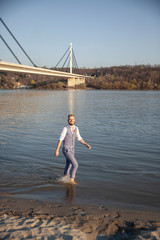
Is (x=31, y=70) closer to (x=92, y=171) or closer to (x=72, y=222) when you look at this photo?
(x=92, y=171)

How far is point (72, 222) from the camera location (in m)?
3.75

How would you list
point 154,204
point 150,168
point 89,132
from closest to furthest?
point 154,204, point 150,168, point 89,132

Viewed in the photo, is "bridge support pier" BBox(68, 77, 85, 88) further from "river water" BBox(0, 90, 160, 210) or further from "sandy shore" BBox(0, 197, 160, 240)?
"sandy shore" BBox(0, 197, 160, 240)

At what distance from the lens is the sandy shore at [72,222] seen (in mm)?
3383

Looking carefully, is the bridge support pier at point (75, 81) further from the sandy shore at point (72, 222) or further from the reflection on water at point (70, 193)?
the sandy shore at point (72, 222)

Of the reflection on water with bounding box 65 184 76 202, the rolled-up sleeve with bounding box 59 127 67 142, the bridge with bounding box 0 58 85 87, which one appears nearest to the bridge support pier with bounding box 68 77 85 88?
the bridge with bounding box 0 58 85 87

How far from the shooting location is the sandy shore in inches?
133

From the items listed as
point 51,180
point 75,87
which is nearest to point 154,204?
point 51,180

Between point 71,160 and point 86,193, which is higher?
point 71,160

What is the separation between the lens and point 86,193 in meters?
5.11

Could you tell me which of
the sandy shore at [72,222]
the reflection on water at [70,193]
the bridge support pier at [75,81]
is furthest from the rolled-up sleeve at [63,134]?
the bridge support pier at [75,81]

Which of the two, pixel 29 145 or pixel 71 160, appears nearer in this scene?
pixel 71 160

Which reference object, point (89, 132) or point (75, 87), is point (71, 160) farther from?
point (75, 87)

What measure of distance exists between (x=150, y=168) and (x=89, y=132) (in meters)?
5.79
